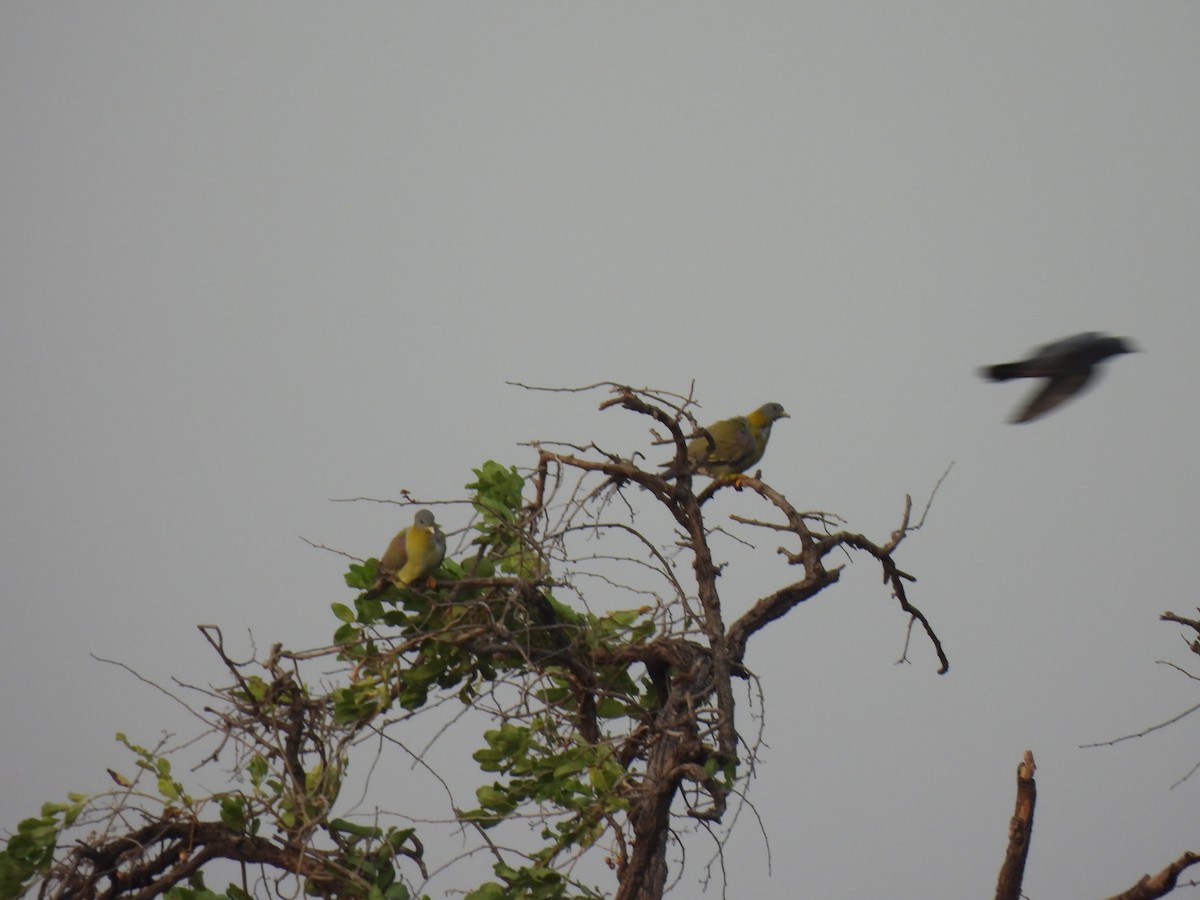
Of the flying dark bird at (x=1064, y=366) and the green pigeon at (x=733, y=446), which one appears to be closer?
the flying dark bird at (x=1064, y=366)

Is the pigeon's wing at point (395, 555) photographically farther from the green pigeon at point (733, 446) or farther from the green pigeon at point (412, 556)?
the green pigeon at point (733, 446)

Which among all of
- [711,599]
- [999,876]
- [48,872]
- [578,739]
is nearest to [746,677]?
[711,599]

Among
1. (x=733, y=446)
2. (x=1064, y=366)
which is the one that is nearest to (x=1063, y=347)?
(x=1064, y=366)

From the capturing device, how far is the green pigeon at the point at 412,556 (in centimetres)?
408

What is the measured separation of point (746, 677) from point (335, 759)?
4.85 feet

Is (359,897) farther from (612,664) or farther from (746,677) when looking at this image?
(746,677)

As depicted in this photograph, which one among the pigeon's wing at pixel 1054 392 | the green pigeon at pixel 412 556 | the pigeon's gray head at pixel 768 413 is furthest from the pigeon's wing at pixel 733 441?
the green pigeon at pixel 412 556

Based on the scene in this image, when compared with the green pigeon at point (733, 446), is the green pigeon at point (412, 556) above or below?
below

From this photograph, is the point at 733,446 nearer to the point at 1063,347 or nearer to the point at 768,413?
the point at 768,413

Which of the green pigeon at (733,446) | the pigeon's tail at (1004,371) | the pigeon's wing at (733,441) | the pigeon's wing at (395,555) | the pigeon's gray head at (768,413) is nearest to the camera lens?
the pigeon's wing at (395,555)

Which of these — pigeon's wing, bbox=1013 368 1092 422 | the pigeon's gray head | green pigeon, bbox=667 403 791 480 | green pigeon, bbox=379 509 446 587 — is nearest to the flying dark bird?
pigeon's wing, bbox=1013 368 1092 422

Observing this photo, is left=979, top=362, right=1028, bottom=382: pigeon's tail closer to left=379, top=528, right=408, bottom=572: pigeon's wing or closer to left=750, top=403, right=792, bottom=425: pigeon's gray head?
left=379, top=528, right=408, bottom=572: pigeon's wing

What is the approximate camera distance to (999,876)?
3.73m

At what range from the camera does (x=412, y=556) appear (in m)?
4.17
